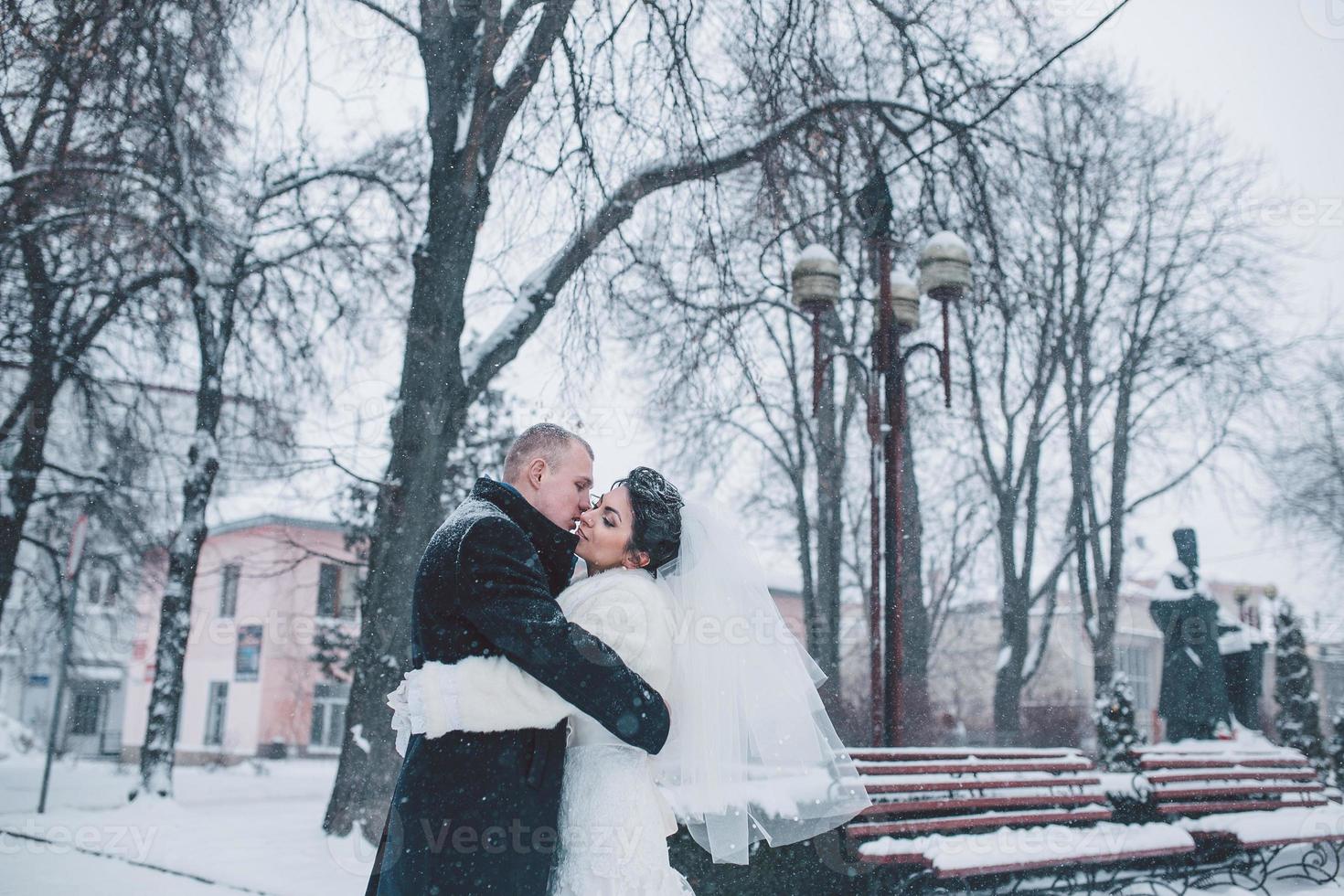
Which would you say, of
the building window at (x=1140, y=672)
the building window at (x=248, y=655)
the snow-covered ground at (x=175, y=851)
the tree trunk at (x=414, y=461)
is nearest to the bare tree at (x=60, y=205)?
the tree trunk at (x=414, y=461)

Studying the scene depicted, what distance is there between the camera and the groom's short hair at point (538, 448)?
3045mm

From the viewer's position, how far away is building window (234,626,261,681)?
105 ft

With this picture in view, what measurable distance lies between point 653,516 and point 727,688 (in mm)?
593

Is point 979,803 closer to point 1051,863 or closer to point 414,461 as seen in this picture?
point 1051,863

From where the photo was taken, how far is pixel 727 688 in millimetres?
3199

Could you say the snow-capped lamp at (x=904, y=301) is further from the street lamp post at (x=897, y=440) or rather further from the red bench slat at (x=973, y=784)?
the red bench slat at (x=973, y=784)

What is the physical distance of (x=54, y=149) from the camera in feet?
34.3

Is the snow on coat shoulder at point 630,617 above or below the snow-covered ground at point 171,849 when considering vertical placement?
above

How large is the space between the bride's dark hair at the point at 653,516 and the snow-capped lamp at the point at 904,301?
25.7 feet

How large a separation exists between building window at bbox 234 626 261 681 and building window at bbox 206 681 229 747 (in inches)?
33.9

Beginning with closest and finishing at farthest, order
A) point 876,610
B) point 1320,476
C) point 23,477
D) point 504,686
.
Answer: point 504,686, point 876,610, point 23,477, point 1320,476

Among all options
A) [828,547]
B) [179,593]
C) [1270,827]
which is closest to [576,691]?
[1270,827]

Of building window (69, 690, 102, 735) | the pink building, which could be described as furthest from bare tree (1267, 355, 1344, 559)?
building window (69, 690, 102, 735)

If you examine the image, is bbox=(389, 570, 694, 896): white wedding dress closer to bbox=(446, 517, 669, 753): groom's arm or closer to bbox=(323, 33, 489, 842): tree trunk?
bbox=(446, 517, 669, 753): groom's arm
